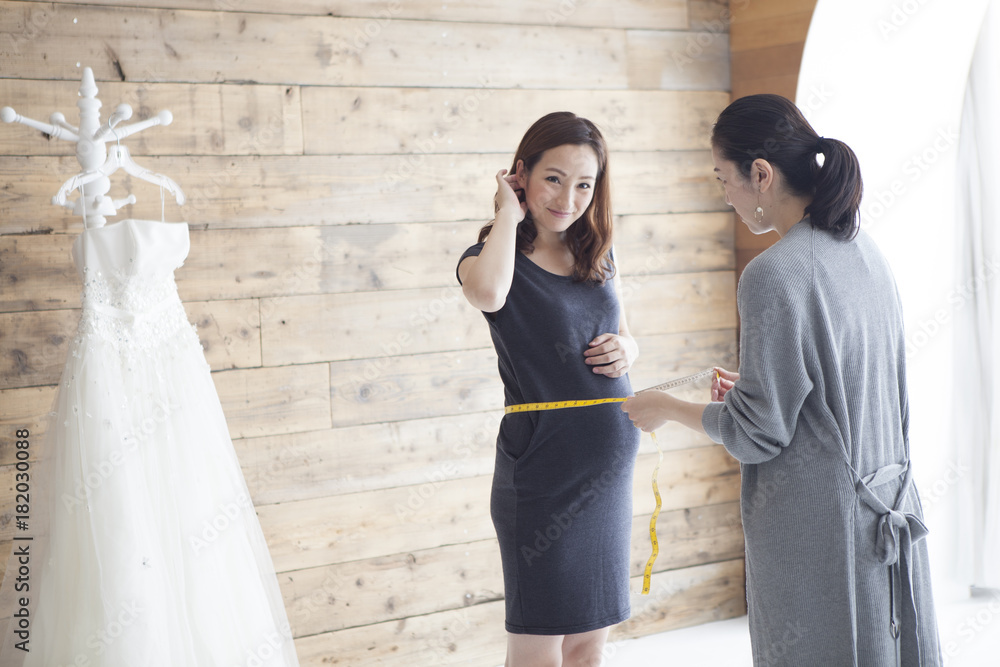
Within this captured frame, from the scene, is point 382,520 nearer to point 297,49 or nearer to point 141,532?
point 141,532

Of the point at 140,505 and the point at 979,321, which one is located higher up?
the point at 979,321

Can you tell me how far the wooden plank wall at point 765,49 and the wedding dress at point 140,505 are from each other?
1944 mm

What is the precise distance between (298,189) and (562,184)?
3.44 ft

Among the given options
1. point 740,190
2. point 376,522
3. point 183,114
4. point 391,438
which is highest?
point 183,114

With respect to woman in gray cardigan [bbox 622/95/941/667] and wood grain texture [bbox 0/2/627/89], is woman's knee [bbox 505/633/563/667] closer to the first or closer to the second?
woman in gray cardigan [bbox 622/95/941/667]

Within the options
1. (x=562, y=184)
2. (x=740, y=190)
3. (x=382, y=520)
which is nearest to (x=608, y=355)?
(x=562, y=184)

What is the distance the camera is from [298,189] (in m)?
2.58

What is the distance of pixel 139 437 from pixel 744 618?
2.30 m

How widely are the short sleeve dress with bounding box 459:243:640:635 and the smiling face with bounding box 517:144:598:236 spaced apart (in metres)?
0.11

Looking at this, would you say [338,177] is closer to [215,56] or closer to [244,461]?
[215,56]

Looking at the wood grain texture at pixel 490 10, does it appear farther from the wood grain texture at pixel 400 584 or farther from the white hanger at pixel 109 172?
the wood grain texture at pixel 400 584

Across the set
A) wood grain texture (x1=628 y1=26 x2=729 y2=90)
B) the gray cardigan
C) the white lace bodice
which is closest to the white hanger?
the white lace bodice

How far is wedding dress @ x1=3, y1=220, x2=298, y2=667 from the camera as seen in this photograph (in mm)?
1810

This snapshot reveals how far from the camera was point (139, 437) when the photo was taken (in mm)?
1929
